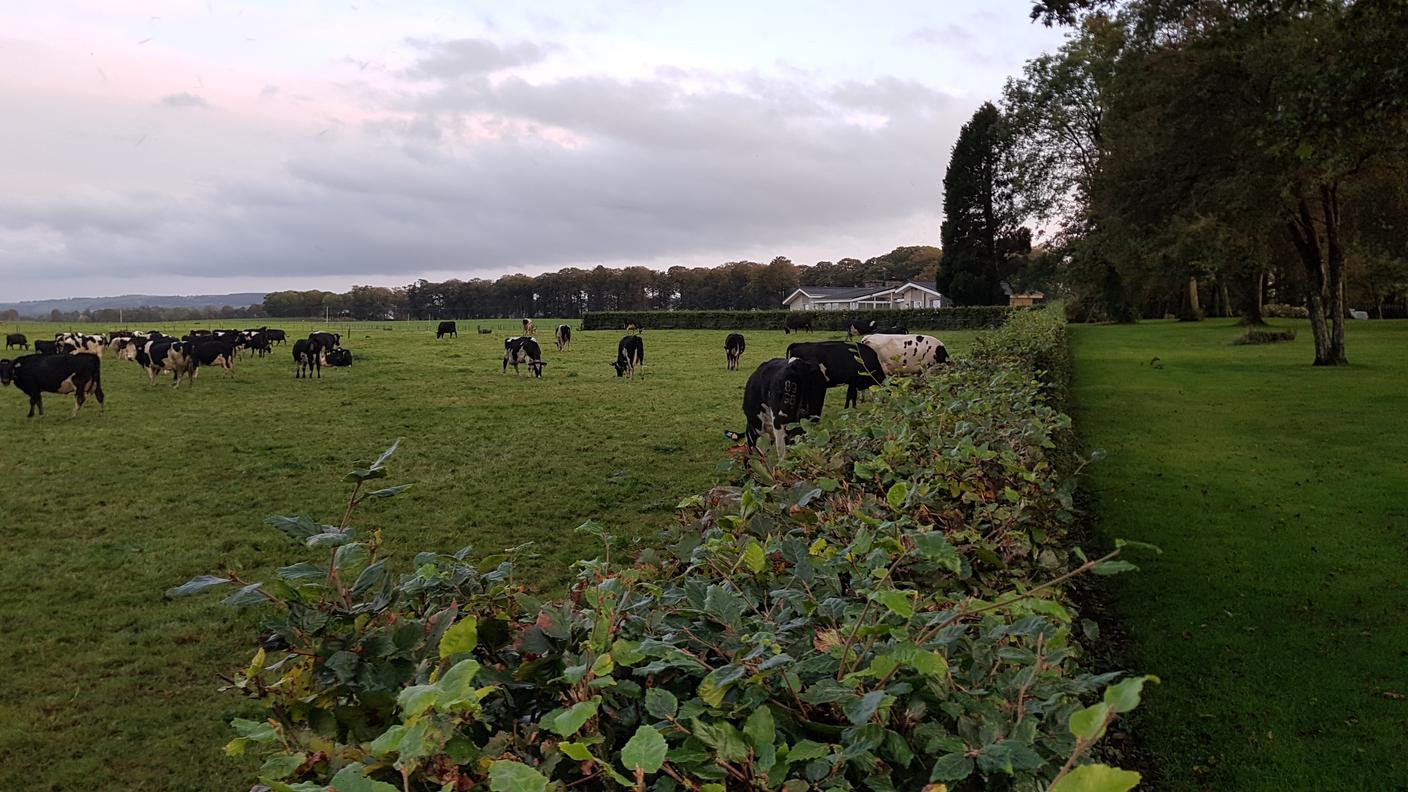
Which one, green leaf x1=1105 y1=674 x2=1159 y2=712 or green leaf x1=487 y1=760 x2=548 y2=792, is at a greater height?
green leaf x1=1105 y1=674 x2=1159 y2=712

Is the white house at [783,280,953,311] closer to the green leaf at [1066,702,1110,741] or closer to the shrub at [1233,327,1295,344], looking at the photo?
the shrub at [1233,327,1295,344]

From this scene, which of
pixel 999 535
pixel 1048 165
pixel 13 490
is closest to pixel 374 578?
pixel 999 535

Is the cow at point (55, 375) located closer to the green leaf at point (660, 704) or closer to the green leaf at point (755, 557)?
the green leaf at point (755, 557)

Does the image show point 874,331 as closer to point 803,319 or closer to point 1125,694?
point 1125,694

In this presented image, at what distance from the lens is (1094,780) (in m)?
1.01

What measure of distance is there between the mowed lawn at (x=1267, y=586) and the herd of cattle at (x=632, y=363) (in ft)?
9.07

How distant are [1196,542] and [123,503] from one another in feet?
40.9

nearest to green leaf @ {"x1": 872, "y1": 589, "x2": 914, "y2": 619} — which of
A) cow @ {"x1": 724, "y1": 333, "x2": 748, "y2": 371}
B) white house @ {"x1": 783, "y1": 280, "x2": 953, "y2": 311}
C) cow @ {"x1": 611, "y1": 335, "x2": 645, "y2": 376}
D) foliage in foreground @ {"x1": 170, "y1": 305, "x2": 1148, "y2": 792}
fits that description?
foliage in foreground @ {"x1": 170, "y1": 305, "x2": 1148, "y2": 792}

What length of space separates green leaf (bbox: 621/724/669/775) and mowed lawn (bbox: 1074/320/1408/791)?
4.11 metres

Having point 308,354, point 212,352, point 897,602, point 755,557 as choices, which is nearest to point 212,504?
point 755,557

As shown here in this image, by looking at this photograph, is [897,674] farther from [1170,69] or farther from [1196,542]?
[1170,69]

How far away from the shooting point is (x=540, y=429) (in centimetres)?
1603

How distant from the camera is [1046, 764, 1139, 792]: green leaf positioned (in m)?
1.00

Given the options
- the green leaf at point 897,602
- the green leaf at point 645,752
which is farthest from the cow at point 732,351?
the green leaf at point 645,752
